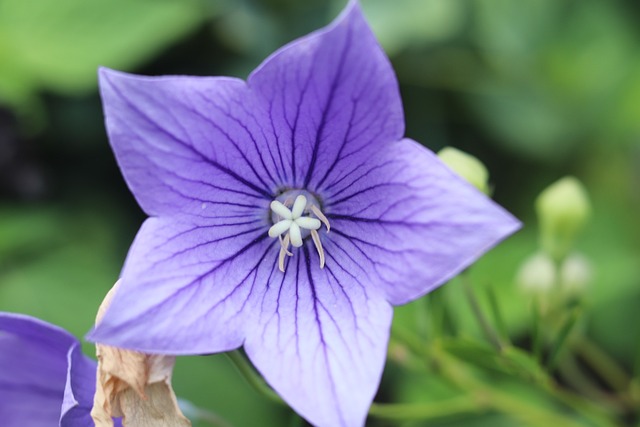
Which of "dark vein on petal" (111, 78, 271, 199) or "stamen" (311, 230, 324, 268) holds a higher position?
"dark vein on petal" (111, 78, 271, 199)

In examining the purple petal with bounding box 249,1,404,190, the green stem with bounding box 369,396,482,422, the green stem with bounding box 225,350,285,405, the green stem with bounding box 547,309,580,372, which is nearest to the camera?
the purple petal with bounding box 249,1,404,190

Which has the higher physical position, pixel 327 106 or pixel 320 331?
pixel 327 106

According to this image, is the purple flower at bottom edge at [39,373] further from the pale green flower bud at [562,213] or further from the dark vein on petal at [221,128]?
the pale green flower bud at [562,213]

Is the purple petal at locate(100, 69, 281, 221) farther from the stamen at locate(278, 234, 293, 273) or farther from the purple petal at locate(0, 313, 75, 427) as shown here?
the purple petal at locate(0, 313, 75, 427)

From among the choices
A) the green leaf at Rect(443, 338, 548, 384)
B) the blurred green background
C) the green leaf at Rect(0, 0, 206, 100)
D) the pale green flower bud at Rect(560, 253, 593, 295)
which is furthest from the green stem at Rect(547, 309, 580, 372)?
the green leaf at Rect(0, 0, 206, 100)

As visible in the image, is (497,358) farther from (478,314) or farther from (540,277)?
(540,277)

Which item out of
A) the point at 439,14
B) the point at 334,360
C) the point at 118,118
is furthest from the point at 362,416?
the point at 439,14

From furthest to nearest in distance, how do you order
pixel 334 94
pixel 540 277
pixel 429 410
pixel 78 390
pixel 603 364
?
pixel 603 364
pixel 540 277
pixel 429 410
pixel 78 390
pixel 334 94

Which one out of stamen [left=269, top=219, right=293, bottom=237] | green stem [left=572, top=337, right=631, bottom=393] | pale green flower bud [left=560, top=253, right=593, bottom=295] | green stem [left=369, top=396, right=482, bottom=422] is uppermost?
stamen [left=269, top=219, right=293, bottom=237]

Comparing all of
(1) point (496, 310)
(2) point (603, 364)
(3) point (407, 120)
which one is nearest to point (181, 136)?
(1) point (496, 310)
